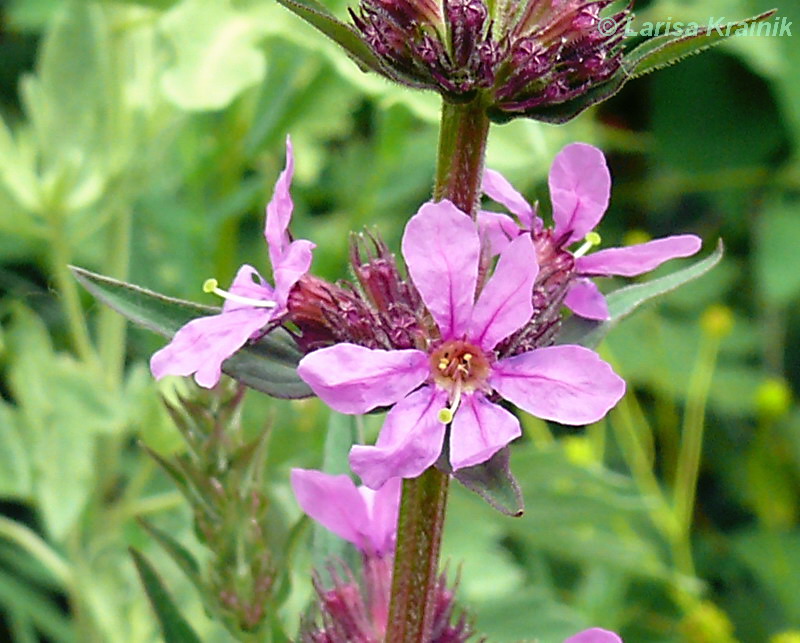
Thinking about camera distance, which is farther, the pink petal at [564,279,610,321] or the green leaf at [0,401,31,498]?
the green leaf at [0,401,31,498]

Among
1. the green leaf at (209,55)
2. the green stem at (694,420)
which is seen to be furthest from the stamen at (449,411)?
the green stem at (694,420)

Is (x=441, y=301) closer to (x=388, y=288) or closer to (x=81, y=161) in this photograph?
(x=388, y=288)

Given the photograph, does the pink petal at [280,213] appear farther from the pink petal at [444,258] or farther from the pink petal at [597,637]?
the pink petal at [597,637]

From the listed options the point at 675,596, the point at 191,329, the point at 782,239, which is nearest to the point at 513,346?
the point at 191,329

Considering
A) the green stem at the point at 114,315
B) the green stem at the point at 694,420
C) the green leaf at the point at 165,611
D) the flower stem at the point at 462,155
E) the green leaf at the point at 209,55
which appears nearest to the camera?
the flower stem at the point at 462,155

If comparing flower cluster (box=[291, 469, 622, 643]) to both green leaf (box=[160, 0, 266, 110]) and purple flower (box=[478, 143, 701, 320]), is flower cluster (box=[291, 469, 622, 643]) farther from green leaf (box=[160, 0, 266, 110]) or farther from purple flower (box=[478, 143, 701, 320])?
green leaf (box=[160, 0, 266, 110])

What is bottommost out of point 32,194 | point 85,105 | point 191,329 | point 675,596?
point 675,596

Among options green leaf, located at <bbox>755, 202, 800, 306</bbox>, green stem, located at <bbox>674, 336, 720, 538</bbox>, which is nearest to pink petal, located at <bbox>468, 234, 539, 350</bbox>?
green stem, located at <bbox>674, 336, 720, 538</bbox>
